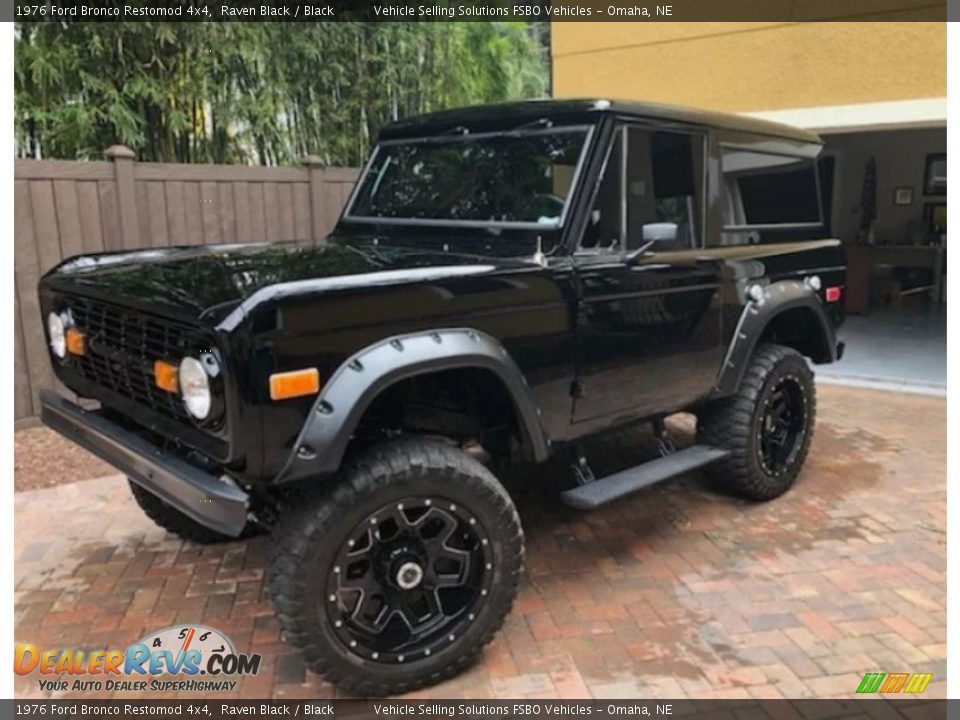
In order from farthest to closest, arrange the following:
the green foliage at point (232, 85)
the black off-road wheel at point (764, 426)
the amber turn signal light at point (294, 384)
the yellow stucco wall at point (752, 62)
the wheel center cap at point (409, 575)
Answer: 1. the yellow stucco wall at point (752, 62)
2. the green foliage at point (232, 85)
3. the black off-road wheel at point (764, 426)
4. the wheel center cap at point (409, 575)
5. the amber turn signal light at point (294, 384)

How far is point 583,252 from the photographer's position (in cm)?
322

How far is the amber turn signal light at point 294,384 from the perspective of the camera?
231cm

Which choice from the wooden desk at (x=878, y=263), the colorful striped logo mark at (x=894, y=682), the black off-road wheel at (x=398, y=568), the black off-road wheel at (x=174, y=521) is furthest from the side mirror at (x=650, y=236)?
the wooden desk at (x=878, y=263)

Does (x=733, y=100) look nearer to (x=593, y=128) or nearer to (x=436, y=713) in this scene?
(x=593, y=128)

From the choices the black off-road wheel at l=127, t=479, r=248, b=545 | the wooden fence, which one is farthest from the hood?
the wooden fence

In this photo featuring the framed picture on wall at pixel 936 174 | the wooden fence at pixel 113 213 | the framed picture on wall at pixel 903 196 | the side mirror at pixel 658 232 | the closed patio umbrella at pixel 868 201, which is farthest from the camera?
the framed picture on wall at pixel 903 196

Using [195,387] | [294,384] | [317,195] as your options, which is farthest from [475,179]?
[317,195]

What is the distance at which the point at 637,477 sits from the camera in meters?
3.52

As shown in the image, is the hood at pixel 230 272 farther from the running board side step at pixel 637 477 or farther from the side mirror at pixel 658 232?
the running board side step at pixel 637 477

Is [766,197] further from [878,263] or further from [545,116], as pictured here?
[878,263]

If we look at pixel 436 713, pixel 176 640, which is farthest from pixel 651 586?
pixel 176 640

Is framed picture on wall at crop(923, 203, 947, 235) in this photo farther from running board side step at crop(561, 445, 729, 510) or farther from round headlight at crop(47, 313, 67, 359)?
round headlight at crop(47, 313, 67, 359)

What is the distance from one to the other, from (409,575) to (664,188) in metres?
2.11

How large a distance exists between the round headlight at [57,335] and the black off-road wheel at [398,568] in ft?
4.47
